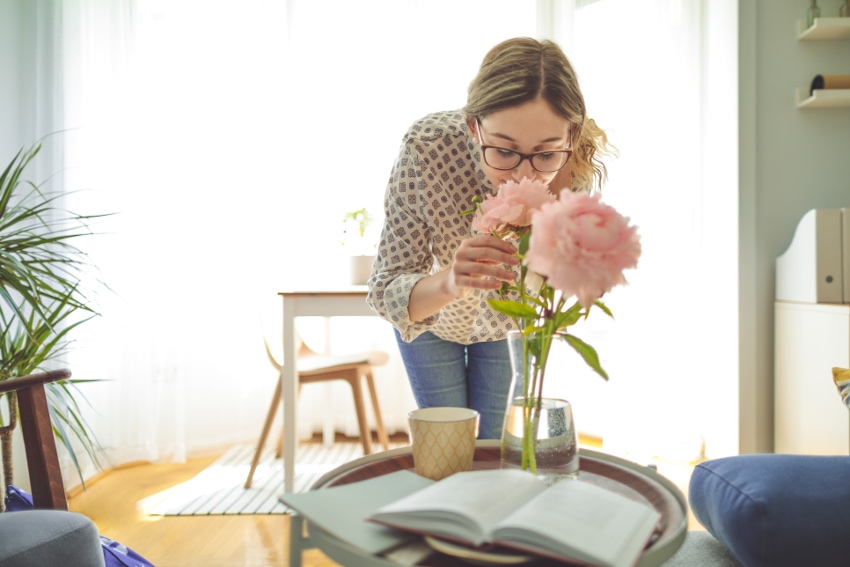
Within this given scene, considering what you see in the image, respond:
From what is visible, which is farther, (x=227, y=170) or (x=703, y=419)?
(x=227, y=170)

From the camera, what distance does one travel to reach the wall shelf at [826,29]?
240cm

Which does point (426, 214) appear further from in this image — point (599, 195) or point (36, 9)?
point (36, 9)

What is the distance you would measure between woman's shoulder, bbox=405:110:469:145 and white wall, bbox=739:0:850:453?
168cm

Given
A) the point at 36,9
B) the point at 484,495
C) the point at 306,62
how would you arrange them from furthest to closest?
1. the point at 306,62
2. the point at 36,9
3. the point at 484,495

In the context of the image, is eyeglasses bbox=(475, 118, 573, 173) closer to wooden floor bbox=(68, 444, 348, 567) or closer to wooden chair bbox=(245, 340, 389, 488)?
wooden floor bbox=(68, 444, 348, 567)

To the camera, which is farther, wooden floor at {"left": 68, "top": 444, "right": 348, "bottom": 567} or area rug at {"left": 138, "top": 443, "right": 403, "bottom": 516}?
area rug at {"left": 138, "top": 443, "right": 403, "bottom": 516}

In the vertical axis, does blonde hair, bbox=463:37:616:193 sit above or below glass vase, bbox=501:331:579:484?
above

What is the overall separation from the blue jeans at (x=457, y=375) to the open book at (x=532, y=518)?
0.68 metres

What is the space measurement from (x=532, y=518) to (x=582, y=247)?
0.28m

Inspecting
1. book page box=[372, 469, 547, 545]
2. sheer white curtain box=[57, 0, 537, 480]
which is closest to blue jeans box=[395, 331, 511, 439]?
book page box=[372, 469, 547, 545]

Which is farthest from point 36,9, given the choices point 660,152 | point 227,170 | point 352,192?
point 660,152

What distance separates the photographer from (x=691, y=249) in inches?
112

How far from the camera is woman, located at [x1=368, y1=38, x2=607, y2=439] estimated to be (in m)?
1.08

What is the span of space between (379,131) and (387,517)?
9.19 ft
